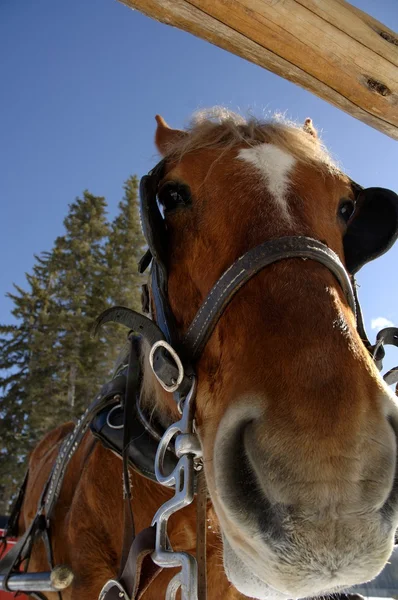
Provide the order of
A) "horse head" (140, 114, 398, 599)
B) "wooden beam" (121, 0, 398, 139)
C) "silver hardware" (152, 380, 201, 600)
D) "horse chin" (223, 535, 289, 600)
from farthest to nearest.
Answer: "wooden beam" (121, 0, 398, 139)
"silver hardware" (152, 380, 201, 600)
"horse chin" (223, 535, 289, 600)
"horse head" (140, 114, 398, 599)

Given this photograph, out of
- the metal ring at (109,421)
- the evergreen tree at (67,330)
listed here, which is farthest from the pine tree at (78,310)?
the metal ring at (109,421)

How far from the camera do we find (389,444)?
100 centimetres

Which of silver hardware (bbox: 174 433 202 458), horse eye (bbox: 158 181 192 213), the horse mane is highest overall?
the horse mane

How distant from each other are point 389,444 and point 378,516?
0.52 ft

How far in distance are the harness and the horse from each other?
0.04m

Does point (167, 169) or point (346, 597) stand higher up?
point (167, 169)

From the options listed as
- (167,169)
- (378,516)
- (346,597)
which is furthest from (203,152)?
(346,597)

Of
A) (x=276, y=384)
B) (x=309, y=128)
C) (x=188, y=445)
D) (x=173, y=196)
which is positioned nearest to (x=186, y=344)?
(x=188, y=445)

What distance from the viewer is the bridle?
1.28 metres

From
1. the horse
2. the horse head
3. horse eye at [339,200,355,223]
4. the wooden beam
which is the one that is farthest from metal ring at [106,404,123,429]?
the wooden beam

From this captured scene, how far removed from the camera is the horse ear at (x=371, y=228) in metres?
1.82

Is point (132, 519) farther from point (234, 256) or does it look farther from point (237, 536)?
point (234, 256)

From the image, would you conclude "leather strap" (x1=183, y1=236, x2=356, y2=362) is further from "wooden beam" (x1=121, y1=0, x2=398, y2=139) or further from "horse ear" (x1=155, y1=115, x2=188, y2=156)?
"horse ear" (x1=155, y1=115, x2=188, y2=156)

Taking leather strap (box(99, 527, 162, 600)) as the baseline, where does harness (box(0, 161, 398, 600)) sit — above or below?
above
